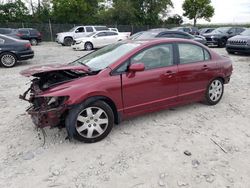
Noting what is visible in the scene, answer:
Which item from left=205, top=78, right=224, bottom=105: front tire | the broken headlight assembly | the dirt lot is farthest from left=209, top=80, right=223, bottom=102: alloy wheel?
the broken headlight assembly

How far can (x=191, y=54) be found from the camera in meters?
4.79

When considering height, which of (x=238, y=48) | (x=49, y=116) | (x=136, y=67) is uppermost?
(x=136, y=67)

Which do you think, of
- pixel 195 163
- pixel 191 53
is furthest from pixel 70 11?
pixel 195 163

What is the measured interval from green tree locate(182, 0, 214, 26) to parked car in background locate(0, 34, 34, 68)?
35.1 meters

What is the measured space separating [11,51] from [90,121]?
801cm

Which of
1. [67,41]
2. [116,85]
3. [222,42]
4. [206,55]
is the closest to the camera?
[116,85]

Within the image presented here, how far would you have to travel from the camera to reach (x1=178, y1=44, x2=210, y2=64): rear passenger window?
461 cm

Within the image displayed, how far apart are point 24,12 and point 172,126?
34.3 meters

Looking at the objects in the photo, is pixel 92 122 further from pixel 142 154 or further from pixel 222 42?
pixel 222 42

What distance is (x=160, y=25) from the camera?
3816cm

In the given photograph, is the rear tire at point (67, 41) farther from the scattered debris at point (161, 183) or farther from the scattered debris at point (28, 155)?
the scattered debris at point (161, 183)

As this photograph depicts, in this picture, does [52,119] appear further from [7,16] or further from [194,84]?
[7,16]

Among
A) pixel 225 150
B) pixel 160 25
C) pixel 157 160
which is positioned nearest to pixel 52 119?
pixel 157 160

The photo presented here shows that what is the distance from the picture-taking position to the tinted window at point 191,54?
461 centimetres
